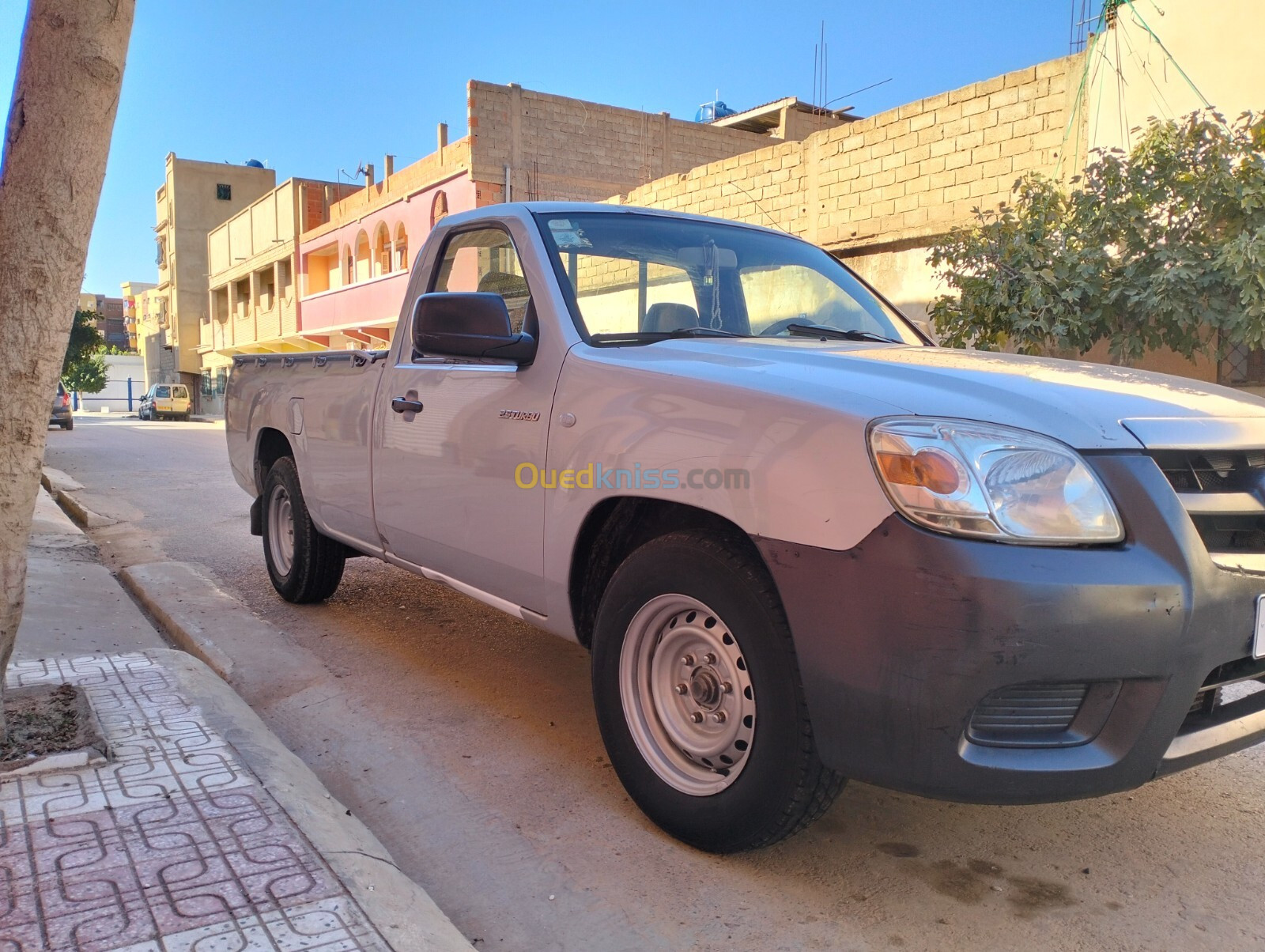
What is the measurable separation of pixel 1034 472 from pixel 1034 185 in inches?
339

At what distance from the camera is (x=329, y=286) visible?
38688 mm

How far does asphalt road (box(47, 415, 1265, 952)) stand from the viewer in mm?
2463

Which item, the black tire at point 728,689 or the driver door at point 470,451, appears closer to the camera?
the black tire at point 728,689

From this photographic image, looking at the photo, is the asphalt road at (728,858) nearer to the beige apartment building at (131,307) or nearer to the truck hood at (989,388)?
the truck hood at (989,388)

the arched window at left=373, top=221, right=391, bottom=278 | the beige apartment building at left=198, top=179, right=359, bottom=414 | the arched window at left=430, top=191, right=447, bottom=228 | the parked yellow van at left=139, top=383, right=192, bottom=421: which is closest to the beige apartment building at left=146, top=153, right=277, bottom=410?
the beige apartment building at left=198, top=179, right=359, bottom=414

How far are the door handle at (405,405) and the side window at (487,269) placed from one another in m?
0.53

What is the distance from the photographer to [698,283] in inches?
149

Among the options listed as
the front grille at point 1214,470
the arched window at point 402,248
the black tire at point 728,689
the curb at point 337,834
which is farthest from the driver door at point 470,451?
the arched window at point 402,248

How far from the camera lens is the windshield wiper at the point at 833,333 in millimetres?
3607

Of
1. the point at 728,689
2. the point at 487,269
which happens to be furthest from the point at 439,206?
the point at 728,689

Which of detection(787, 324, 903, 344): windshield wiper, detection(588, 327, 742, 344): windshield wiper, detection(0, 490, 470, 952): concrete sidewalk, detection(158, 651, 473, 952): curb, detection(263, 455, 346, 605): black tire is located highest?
detection(787, 324, 903, 344): windshield wiper

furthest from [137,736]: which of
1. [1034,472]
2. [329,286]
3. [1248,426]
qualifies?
[329,286]

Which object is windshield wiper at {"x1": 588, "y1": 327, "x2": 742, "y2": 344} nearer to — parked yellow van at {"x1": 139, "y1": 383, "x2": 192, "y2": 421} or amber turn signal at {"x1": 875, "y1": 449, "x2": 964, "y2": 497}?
amber turn signal at {"x1": 875, "y1": 449, "x2": 964, "y2": 497}

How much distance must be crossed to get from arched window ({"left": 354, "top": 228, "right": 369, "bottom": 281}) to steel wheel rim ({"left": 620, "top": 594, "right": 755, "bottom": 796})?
1269 inches
